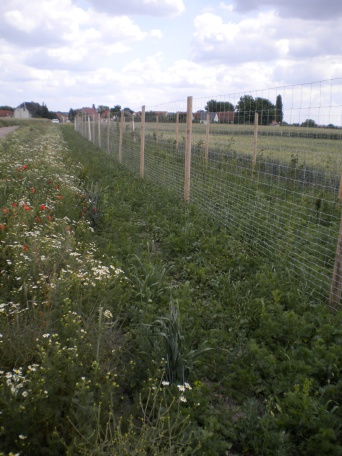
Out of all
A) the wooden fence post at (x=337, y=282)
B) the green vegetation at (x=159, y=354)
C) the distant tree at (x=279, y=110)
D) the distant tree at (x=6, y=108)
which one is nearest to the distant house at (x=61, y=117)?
the distant tree at (x=6, y=108)

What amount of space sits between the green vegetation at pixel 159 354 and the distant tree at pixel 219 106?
2376 millimetres

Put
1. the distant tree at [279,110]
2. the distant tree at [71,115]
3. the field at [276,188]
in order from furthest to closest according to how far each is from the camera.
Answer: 1. the distant tree at [71,115]
2. the distant tree at [279,110]
3. the field at [276,188]

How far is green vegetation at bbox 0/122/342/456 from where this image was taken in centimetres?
272

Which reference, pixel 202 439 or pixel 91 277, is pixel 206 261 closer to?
pixel 91 277

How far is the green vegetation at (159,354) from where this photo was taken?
2719mm

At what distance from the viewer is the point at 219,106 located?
788cm

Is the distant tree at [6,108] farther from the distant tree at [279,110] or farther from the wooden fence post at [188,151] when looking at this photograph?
the distant tree at [279,110]

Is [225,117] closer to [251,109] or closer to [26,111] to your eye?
[251,109]

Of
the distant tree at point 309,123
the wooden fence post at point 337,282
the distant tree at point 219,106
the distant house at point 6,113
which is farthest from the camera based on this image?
the distant house at point 6,113

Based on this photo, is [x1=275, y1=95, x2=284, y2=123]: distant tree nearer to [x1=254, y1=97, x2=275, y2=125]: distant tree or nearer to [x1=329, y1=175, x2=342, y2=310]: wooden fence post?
[x1=254, y1=97, x2=275, y2=125]: distant tree

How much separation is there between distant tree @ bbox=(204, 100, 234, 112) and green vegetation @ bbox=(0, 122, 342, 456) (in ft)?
7.80

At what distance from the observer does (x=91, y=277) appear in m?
4.35

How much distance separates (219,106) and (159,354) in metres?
5.19

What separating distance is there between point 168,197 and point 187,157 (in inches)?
33.6
